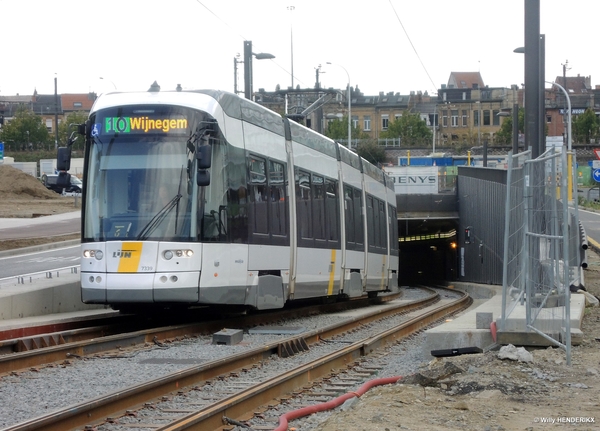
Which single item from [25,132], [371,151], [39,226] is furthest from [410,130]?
[39,226]

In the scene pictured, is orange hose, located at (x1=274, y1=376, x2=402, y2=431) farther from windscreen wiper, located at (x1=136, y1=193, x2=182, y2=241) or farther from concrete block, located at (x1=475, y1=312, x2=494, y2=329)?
windscreen wiper, located at (x1=136, y1=193, x2=182, y2=241)

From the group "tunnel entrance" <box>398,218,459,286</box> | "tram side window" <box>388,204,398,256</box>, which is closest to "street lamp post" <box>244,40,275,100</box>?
"tram side window" <box>388,204,398,256</box>

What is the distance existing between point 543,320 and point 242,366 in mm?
3705

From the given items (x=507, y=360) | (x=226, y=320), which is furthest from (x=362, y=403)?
(x=226, y=320)

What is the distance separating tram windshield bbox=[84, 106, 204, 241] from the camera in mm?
12875

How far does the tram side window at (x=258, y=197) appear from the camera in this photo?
14.4 metres

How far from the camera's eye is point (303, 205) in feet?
55.4

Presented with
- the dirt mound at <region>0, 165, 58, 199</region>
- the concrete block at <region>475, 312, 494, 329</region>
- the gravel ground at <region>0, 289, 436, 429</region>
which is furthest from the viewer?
the dirt mound at <region>0, 165, 58, 199</region>

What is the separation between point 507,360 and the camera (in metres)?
9.95

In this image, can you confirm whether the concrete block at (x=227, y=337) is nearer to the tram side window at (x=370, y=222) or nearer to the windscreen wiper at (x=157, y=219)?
the windscreen wiper at (x=157, y=219)

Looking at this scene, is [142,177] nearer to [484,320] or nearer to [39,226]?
[484,320]

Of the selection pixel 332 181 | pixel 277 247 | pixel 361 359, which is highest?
pixel 332 181

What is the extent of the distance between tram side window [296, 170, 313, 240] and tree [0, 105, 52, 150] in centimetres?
9366

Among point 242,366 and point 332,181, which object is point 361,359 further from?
point 332,181
